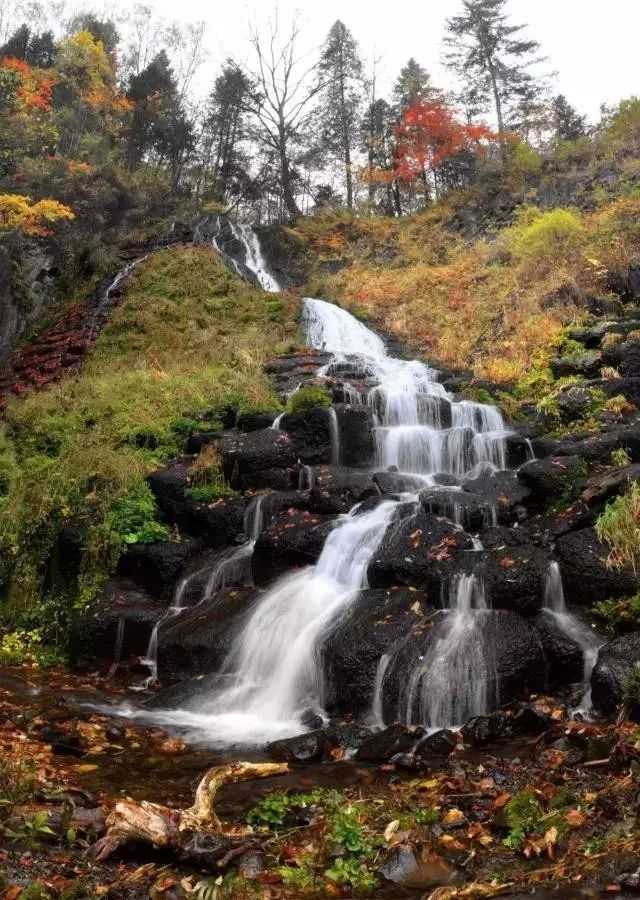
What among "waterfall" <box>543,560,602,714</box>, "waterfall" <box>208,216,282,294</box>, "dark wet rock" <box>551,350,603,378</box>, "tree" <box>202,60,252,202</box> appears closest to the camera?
"waterfall" <box>543,560,602,714</box>

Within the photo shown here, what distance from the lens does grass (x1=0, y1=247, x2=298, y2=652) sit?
9.94 meters

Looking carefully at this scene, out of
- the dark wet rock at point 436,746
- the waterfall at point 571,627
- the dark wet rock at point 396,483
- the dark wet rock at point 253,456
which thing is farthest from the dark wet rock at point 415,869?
the dark wet rock at point 253,456

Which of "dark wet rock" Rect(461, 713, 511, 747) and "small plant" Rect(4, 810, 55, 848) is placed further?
"dark wet rock" Rect(461, 713, 511, 747)

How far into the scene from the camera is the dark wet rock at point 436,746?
202 inches

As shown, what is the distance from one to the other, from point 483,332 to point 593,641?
39.5 feet

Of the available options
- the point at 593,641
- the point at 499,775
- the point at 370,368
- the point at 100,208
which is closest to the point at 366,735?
the point at 499,775

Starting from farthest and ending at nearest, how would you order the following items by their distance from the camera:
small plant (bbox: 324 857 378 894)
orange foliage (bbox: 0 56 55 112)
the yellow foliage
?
1. orange foliage (bbox: 0 56 55 112)
2. the yellow foliage
3. small plant (bbox: 324 857 378 894)

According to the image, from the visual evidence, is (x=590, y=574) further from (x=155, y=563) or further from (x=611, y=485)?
(x=155, y=563)

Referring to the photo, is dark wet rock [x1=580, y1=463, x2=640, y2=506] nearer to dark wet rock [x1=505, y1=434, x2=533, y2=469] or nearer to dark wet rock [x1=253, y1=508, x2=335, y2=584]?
dark wet rock [x1=505, y1=434, x2=533, y2=469]

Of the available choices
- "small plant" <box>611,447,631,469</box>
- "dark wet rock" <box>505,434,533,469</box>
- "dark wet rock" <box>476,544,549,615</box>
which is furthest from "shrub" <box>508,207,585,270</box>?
"dark wet rock" <box>476,544,549,615</box>

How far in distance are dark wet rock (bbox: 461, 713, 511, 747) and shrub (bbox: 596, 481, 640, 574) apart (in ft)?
8.06

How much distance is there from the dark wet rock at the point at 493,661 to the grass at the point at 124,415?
4.99m

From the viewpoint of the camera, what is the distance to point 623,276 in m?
15.7

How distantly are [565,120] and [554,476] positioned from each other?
97.1ft
